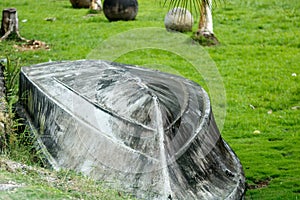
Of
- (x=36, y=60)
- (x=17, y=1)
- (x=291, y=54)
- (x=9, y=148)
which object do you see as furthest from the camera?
(x=17, y=1)

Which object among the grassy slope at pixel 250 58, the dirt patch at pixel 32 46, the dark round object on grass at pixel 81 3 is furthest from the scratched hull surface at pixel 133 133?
the dark round object on grass at pixel 81 3

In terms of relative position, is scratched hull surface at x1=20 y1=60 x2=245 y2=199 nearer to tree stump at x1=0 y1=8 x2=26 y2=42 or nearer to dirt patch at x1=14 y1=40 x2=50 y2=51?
dirt patch at x1=14 y1=40 x2=50 y2=51

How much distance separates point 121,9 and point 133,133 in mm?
12325

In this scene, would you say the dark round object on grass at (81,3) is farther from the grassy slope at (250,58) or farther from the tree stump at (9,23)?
the tree stump at (9,23)

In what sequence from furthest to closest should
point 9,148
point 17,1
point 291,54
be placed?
point 17,1, point 291,54, point 9,148

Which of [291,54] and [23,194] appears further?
[291,54]

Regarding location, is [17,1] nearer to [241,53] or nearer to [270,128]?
[241,53]

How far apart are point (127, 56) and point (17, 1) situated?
29.2 feet

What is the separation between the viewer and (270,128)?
1010cm

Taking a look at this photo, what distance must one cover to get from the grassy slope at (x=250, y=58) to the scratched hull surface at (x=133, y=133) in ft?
4.87

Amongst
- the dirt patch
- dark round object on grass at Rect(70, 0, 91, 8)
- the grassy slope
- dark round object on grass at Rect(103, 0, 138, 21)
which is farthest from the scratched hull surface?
dark round object on grass at Rect(70, 0, 91, 8)

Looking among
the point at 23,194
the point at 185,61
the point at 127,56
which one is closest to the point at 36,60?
the point at 127,56

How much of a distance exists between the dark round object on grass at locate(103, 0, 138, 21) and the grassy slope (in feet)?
1.06

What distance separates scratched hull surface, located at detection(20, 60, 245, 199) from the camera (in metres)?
5.12
